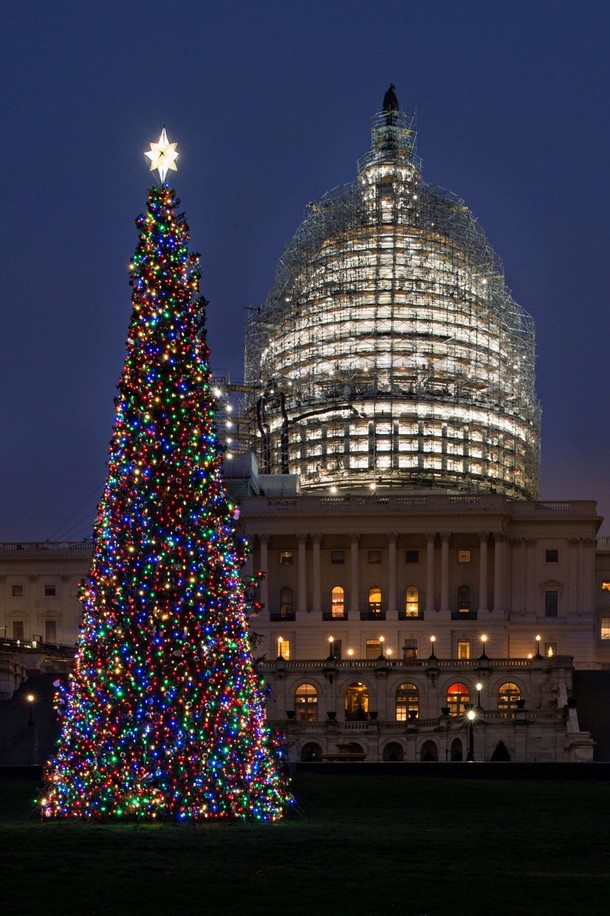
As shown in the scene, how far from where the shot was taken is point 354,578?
92438 mm

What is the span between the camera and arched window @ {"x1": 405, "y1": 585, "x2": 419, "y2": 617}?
92.4 meters

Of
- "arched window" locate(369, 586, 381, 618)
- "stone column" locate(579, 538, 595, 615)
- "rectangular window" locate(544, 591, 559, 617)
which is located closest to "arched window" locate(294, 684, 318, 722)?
"arched window" locate(369, 586, 381, 618)

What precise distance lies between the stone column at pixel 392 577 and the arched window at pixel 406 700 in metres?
18.6

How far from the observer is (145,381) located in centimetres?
2969

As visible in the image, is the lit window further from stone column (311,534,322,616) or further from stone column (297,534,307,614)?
stone column (311,534,322,616)

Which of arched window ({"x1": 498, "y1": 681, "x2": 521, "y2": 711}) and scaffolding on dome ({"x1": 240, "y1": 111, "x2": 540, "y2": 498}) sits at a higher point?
scaffolding on dome ({"x1": 240, "y1": 111, "x2": 540, "y2": 498})

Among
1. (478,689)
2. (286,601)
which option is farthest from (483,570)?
(478,689)

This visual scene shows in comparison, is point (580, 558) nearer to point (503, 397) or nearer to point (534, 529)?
point (534, 529)

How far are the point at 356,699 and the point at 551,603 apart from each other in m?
24.3

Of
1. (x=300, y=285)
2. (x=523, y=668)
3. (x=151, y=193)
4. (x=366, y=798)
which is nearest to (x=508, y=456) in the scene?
(x=300, y=285)

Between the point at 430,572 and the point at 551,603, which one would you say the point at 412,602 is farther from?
the point at 551,603

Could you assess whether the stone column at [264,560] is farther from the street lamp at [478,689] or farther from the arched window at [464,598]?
the street lamp at [478,689]

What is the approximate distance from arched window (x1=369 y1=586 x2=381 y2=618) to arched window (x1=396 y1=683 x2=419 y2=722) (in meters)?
19.7

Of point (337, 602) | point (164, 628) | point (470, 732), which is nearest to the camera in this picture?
point (164, 628)
